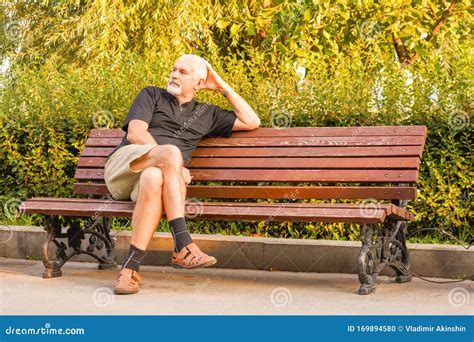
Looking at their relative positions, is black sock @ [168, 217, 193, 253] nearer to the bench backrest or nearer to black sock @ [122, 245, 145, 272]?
black sock @ [122, 245, 145, 272]

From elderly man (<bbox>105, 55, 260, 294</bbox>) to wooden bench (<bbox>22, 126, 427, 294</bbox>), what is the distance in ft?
0.58

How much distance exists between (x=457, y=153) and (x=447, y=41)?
5191 mm

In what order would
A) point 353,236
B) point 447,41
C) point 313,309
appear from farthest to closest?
1. point 447,41
2. point 353,236
3. point 313,309

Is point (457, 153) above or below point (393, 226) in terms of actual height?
above

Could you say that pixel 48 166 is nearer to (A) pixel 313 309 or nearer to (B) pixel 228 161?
(B) pixel 228 161

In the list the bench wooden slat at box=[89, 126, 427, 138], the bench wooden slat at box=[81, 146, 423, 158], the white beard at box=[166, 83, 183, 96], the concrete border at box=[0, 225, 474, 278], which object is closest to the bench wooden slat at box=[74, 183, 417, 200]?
the bench wooden slat at box=[81, 146, 423, 158]

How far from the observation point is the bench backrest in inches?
253

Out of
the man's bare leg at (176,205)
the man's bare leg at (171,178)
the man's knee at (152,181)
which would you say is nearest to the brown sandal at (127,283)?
the man's bare leg at (176,205)

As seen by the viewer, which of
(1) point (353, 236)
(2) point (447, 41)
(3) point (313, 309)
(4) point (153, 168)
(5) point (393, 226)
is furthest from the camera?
(2) point (447, 41)

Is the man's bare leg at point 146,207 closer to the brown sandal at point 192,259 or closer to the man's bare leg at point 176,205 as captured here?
the man's bare leg at point 176,205

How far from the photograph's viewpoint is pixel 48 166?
8.73 m

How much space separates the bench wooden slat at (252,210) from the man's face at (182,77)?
3.21 feet

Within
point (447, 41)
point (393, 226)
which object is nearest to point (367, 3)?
point (447, 41)

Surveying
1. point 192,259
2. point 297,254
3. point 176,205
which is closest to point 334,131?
point 297,254
